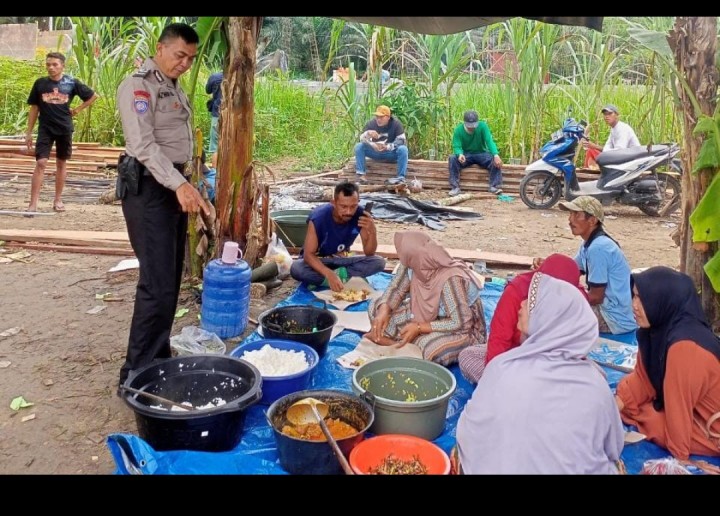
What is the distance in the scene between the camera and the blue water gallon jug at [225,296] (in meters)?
4.39

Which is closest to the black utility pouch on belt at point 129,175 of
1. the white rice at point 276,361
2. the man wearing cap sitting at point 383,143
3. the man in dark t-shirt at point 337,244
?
the white rice at point 276,361

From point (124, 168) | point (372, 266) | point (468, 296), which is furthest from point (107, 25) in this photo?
point (468, 296)

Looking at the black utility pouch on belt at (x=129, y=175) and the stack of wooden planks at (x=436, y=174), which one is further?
the stack of wooden planks at (x=436, y=174)

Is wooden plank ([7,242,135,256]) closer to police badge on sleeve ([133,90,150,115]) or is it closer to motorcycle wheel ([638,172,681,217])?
police badge on sleeve ([133,90,150,115])

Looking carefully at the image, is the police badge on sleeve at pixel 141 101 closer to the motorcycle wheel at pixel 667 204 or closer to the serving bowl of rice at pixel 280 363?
the serving bowl of rice at pixel 280 363

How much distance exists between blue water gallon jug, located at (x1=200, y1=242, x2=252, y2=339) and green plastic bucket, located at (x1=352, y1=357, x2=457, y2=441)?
1.38m

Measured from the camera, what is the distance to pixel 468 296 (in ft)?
12.9

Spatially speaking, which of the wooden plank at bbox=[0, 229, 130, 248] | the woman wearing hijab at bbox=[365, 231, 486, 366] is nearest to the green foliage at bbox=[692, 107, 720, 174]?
the woman wearing hijab at bbox=[365, 231, 486, 366]

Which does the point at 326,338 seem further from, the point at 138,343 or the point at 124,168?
the point at 124,168

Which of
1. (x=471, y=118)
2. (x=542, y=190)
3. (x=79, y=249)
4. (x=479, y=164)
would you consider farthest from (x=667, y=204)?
(x=79, y=249)

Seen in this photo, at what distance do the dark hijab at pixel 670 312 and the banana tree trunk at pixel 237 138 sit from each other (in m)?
3.28

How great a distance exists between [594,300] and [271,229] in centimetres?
286
